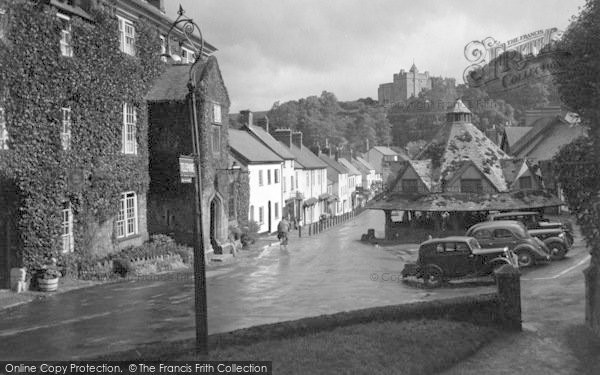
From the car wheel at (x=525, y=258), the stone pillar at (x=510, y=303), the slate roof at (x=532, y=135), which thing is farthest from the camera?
the slate roof at (x=532, y=135)

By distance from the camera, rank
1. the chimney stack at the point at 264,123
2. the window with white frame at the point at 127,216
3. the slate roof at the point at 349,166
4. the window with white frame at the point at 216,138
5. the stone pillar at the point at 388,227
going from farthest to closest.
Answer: the slate roof at the point at 349,166, the chimney stack at the point at 264,123, the stone pillar at the point at 388,227, the window with white frame at the point at 216,138, the window with white frame at the point at 127,216

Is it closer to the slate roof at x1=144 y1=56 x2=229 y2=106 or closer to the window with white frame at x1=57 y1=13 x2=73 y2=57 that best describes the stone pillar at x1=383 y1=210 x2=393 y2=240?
the slate roof at x1=144 y1=56 x2=229 y2=106

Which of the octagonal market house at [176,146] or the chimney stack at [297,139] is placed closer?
the octagonal market house at [176,146]

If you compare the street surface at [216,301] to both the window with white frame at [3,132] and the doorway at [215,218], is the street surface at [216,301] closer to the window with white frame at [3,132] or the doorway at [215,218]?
the doorway at [215,218]

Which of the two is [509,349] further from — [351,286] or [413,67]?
[413,67]

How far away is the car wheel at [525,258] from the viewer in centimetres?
2219

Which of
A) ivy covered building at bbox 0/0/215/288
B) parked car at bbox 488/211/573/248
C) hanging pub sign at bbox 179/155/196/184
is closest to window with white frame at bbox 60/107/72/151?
ivy covered building at bbox 0/0/215/288

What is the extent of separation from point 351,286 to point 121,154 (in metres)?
12.3

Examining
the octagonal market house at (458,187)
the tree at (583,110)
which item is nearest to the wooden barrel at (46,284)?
the tree at (583,110)

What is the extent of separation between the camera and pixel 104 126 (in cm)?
2422

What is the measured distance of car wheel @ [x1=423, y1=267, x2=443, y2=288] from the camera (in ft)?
65.7

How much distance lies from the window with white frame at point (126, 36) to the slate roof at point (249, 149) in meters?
15.3

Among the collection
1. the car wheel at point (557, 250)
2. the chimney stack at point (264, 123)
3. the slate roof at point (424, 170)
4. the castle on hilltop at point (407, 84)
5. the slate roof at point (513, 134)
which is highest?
the castle on hilltop at point (407, 84)

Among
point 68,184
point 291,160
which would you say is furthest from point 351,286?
point 291,160
